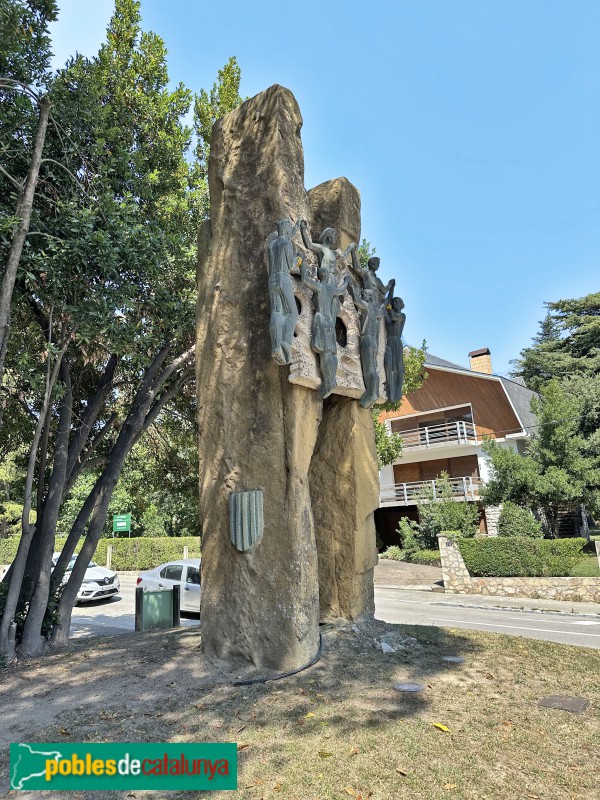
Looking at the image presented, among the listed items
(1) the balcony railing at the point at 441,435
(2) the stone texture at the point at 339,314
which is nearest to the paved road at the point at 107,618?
(2) the stone texture at the point at 339,314

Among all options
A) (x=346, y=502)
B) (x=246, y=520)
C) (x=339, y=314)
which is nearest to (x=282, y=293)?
(x=339, y=314)

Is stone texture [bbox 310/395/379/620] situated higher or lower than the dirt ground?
Result: higher

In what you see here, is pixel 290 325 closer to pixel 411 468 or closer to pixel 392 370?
pixel 392 370

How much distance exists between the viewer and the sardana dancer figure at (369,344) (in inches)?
325

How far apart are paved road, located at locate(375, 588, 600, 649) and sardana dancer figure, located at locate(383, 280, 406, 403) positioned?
5529mm

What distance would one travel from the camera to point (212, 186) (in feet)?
28.3

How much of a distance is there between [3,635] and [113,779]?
15.5 ft

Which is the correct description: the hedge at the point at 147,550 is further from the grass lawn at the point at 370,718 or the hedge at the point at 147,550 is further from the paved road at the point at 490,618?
the grass lawn at the point at 370,718

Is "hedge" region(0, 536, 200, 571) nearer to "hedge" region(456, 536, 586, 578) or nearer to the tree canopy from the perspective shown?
"hedge" region(456, 536, 586, 578)

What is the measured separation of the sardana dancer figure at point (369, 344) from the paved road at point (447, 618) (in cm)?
617

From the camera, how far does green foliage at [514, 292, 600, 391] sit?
3042 centimetres

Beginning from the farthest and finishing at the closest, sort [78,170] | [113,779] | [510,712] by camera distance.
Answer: [78,170], [510,712], [113,779]

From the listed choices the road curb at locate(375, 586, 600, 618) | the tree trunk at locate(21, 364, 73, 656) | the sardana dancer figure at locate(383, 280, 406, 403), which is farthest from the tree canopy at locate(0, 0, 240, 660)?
the road curb at locate(375, 586, 600, 618)

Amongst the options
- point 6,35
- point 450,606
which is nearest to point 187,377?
point 6,35
